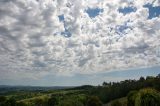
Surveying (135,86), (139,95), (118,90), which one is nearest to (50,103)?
(118,90)

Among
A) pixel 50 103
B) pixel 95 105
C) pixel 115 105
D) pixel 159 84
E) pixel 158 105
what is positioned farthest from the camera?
pixel 50 103

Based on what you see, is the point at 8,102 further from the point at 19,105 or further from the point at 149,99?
the point at 149,99

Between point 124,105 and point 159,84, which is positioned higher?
point 159,84

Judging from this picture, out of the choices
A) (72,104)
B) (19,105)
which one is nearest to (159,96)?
(72,104)

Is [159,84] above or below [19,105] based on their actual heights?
above

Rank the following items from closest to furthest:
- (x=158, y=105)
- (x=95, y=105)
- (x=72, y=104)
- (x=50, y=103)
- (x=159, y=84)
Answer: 1. (x=158, y=105)
2. (x=95, y=105)
3. (x=72, y=104)
4. (x=159, y=84)
5. (x=50, y=103)

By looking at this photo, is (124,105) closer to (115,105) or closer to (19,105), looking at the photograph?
(115,105)

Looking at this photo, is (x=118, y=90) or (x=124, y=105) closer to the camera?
(x=124, y=105)

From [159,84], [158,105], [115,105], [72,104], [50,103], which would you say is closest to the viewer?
[158,105]

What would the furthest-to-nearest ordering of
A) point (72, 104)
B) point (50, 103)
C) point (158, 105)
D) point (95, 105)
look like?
point (50, 103)
point (72, 104)
point (95, 105)
point (158, 105)
